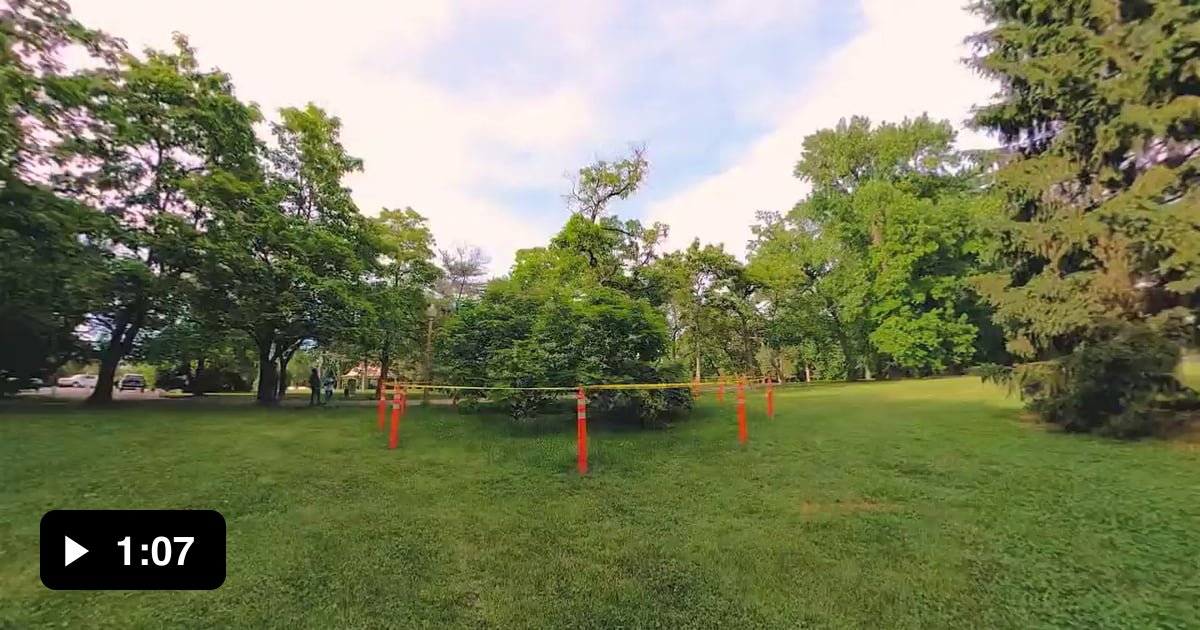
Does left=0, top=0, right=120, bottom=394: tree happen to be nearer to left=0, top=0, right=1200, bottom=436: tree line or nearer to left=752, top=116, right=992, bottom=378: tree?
left=0, top=0, right=1200, bottom=436: tree line

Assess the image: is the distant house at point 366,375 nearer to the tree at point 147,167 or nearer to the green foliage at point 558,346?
the tree at point 147,167

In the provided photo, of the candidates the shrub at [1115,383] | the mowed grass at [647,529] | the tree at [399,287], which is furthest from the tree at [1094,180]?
the tree at [399,287]

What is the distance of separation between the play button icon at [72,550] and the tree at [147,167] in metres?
13.0

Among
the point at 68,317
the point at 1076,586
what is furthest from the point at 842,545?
the point at 68,317

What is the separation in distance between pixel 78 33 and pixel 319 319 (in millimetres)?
8633

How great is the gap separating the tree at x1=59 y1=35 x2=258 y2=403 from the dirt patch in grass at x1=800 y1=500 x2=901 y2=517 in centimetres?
1580

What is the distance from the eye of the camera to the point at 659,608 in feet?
10.7

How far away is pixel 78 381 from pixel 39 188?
37312 mm

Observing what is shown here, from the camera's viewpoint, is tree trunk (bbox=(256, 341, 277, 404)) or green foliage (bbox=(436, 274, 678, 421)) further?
tree trunk (bbox=(256, 341, 277, 404))

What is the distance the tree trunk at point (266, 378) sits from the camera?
17828mm

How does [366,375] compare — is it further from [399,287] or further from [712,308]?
[712,308]

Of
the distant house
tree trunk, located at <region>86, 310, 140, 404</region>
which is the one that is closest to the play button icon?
tree trunk, located at <region>86, 310, 140, 404</region>

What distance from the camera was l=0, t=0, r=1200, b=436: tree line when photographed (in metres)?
8.16
